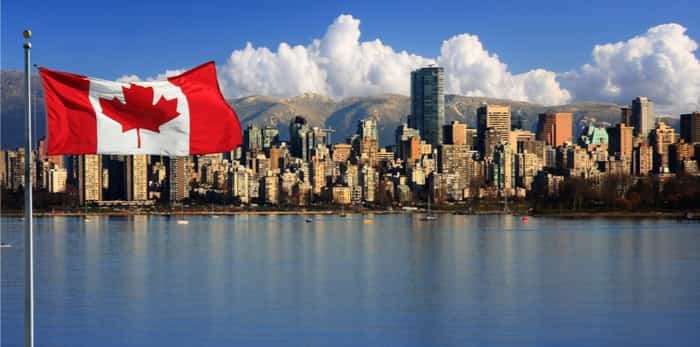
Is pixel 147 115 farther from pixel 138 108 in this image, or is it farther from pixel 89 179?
pixel 89 179

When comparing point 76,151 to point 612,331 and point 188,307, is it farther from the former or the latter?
point 188,307

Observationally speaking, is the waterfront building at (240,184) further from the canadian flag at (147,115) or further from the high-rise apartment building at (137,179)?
the canadian flag at (147,115)

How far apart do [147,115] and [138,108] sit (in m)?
0.09

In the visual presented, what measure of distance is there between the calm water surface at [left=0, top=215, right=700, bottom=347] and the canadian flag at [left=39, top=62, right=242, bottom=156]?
11391 millimetres

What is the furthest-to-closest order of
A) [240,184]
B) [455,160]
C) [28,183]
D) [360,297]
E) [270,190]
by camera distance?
[455,160]
[240,184]
[270,190]
[360,297]
[28,183]

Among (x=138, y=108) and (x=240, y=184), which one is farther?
(x=240, y=184)

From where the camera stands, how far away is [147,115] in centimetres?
731

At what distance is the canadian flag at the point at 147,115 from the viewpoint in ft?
23.4

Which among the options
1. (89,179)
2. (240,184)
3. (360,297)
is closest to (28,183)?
(360,297)

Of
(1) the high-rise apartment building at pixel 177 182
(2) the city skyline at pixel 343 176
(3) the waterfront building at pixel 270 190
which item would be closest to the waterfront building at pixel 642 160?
(2) the city skyline at pixel 343 176

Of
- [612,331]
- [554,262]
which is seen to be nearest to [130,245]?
[554,262]

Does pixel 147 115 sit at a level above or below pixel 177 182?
above

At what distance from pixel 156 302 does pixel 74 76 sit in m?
18.9

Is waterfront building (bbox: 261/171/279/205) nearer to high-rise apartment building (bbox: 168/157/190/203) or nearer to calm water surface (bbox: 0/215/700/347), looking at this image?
high-rise apartment building (bbox: 168/157/190/203)
